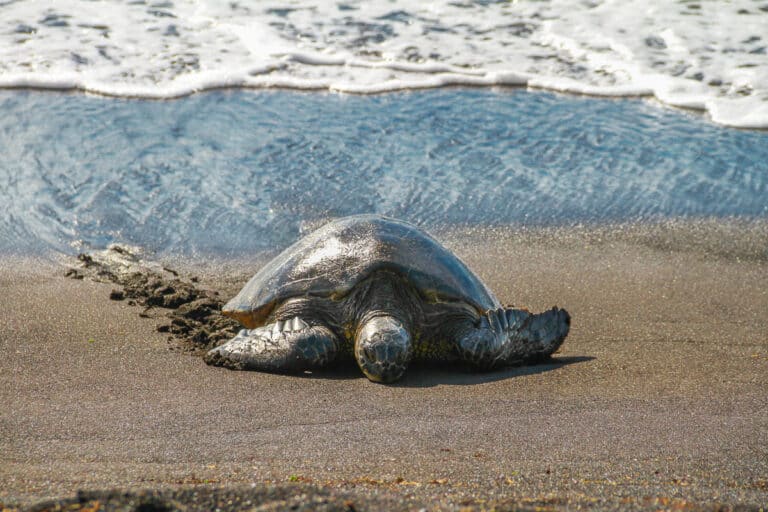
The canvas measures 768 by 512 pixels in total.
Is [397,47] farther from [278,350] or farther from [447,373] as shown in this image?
[278,350]

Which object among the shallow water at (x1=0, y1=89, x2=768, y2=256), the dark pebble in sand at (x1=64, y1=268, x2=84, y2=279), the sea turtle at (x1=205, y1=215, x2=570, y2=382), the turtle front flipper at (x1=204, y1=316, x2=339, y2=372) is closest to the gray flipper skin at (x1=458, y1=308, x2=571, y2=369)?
the sea turtle at (x1=205, y1=215, x2=570, y2=382)

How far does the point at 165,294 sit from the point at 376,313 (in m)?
1.43

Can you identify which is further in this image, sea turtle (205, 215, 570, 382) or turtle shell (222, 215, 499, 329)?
turtle shell (222, 215, 499, 329)

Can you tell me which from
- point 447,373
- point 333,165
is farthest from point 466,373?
point 333,165

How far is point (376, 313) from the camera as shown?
4605 mm

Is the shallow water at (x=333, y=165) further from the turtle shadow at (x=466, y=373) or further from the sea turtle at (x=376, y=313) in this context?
the turtle shadow at (x=466, y=373)

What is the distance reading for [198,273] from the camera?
5.84m

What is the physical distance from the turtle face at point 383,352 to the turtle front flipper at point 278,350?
0.63 ft

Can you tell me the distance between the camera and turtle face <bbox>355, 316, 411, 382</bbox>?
169 inches

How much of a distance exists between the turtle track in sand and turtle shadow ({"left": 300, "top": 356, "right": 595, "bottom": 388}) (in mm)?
677

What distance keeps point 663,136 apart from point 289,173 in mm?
3439

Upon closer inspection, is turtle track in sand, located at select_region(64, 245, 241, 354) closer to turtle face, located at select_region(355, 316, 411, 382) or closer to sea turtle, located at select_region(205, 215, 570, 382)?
sea turtle, located at select_region(205, 215, 570, 382)

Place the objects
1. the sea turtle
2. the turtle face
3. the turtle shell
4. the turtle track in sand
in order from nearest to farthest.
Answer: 1. the turtle face
2. the sea turtle
3. the turtle shell
4. the turtle track in sand

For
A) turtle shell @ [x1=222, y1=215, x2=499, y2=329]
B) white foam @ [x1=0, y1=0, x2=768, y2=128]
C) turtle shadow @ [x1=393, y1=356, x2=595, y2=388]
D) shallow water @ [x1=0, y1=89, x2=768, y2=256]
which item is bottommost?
shallow water @ [x1=0, y1=89, x2=768, y2=256]
